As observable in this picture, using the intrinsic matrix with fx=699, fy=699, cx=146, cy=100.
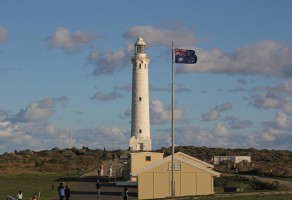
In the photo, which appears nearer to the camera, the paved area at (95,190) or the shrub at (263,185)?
the shrub at (263,185)

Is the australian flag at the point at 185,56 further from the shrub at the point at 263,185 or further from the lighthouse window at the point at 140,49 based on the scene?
the lighthouse window at the point at 140,49

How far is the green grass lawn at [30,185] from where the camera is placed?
5547cm

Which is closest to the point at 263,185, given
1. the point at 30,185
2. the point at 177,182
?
the point at 177,182

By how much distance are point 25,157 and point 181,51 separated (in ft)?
240

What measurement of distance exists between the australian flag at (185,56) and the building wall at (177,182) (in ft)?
31.3

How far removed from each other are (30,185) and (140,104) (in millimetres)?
29305

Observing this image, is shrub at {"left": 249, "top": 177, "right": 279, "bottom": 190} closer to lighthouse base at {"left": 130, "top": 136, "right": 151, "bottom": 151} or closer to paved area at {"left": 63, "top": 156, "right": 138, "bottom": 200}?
paved area at {"left": 63, "top": 156, "right": 138, "bottom": 200}

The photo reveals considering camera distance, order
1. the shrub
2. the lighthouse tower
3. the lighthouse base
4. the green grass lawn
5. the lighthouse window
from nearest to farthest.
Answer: the shrub
the green grass lawn
the lighthouse tower
the lighthouse base
the lighthouse window

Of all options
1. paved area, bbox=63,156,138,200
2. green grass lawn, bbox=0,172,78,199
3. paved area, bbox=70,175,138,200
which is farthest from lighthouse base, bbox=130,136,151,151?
paved area, bbox=70,175,138,200

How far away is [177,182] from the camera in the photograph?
51.0 meters

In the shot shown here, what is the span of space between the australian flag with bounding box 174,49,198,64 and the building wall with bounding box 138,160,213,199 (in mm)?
9534

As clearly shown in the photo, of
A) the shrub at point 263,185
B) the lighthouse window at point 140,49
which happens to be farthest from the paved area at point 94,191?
the lighthouse window at point 140,49

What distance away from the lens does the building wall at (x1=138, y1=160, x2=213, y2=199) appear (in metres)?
50.6

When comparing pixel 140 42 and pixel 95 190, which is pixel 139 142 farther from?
pixel 95 190
